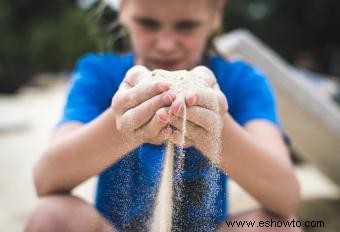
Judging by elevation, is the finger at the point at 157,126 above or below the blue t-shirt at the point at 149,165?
above

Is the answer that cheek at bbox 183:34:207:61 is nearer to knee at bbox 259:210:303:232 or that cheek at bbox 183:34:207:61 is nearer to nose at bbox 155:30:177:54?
nose at bbox 155:30:177:54

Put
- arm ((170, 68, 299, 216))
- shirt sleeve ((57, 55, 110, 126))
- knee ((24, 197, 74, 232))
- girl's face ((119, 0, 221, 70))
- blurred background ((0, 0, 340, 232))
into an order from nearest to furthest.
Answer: arm ((170, 68, 299, 216))
knee ((24, 197, 74, 232))
girl's face ((119, 0, 221, 70))
shirt sleeve ((57, 55, 110, 126))
blurred background ((0, 0, 340, 232))

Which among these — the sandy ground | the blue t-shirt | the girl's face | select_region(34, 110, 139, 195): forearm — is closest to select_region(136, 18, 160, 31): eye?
the girl's face

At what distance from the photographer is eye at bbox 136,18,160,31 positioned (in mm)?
1485

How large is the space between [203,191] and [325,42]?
40.5ft

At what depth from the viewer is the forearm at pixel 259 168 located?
1.23 meters

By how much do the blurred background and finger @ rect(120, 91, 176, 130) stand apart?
47.5 inches

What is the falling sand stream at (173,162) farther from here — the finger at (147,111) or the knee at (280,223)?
the knee at (280,223)

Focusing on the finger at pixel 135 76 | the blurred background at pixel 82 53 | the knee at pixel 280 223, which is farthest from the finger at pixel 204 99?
the blurred background at pixel 82 53

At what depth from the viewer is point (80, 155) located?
1285mm

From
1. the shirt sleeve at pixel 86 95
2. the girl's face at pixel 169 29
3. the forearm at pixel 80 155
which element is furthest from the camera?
the shirt sleeve at pixel 86 95

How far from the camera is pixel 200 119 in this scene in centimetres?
98

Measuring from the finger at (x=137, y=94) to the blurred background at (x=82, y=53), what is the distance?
46.1 inches

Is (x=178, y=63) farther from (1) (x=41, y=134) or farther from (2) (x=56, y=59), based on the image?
(2) (x=56, y=59)
